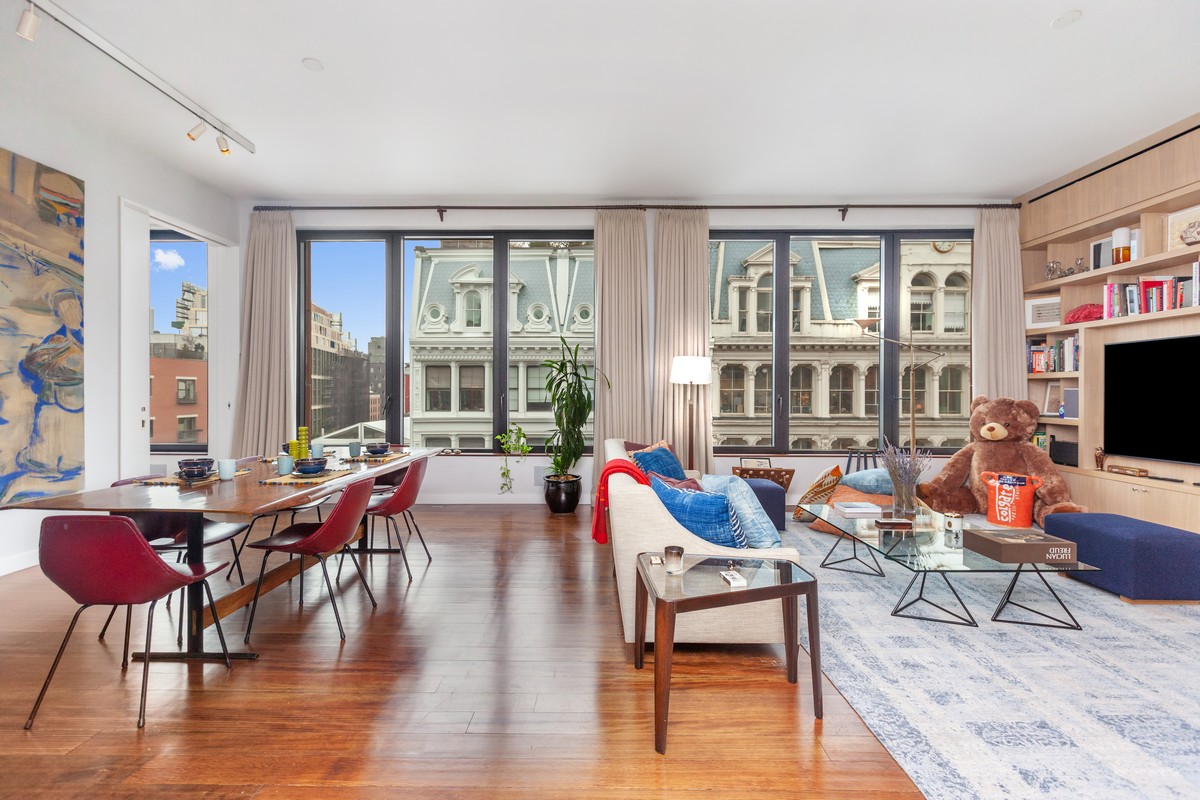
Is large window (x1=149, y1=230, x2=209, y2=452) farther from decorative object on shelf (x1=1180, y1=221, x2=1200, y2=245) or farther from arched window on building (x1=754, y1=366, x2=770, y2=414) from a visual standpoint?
decorative object on shelf (x1=1180, y1=221, x2=1200, y2=245)

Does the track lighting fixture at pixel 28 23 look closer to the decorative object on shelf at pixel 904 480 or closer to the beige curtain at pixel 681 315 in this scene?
the beige curtain at pixel 681 315

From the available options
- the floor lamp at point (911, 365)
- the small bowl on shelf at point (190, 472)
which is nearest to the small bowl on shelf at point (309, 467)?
the small bowl on shelf at point (190, 472)

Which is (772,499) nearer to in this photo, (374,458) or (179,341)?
(374,458)

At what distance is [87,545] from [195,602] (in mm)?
608

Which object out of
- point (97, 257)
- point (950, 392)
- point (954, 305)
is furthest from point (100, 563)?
point (954, 305)

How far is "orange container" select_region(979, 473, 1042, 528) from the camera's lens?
12.6ft

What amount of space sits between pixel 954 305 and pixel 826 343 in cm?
248

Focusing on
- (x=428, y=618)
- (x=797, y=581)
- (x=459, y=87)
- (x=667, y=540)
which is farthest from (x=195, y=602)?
(x=459, y=87)

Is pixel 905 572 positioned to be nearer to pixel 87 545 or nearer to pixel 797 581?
pixel 797 581

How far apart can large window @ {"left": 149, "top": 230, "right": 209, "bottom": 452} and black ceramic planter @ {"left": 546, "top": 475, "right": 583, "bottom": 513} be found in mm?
3709

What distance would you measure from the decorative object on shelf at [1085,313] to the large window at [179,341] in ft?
27.4

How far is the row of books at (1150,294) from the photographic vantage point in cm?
402

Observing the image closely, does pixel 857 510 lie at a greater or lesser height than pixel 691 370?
lesser

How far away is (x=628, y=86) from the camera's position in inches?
142
